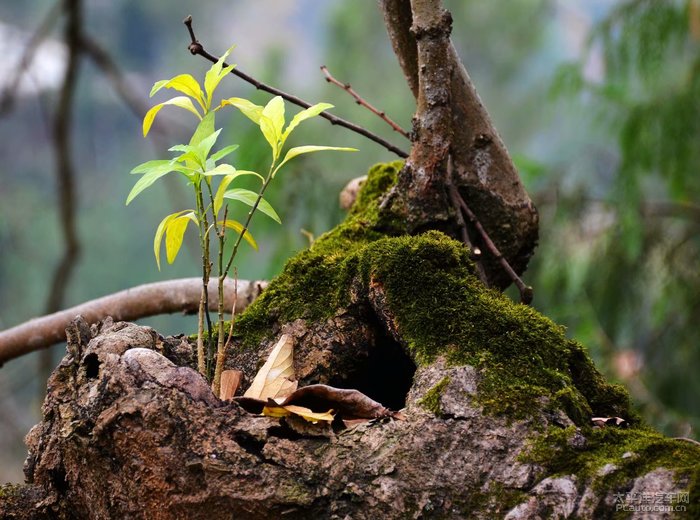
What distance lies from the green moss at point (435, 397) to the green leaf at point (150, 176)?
418 millimetres

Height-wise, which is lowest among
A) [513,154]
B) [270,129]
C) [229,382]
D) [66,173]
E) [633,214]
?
[229,382]

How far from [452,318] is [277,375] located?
10.0 inches

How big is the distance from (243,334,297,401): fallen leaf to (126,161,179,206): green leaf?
30 centimetres

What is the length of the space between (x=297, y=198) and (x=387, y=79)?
1105cm

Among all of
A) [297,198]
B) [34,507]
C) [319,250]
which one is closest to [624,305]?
[297,198]

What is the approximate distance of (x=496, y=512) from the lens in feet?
2.87

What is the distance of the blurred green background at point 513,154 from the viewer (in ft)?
10.4

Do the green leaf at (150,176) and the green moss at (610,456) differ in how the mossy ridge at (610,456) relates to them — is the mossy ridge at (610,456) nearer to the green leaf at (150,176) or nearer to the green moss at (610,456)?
the green moss at (610,456)

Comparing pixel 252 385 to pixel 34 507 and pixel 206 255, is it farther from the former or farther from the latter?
pixel 34 507

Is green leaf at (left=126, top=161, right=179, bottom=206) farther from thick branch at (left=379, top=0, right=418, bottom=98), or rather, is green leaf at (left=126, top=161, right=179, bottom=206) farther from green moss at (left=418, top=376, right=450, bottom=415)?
thick branch at (left=379, top=0, right=418, bottom=98)

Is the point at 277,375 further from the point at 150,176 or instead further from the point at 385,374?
the point at 150,176

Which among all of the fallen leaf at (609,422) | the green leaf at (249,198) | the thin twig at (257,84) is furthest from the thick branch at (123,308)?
the fallen leaf at (609,422)

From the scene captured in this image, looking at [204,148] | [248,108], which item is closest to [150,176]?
[204,148]

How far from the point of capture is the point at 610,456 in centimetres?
91
